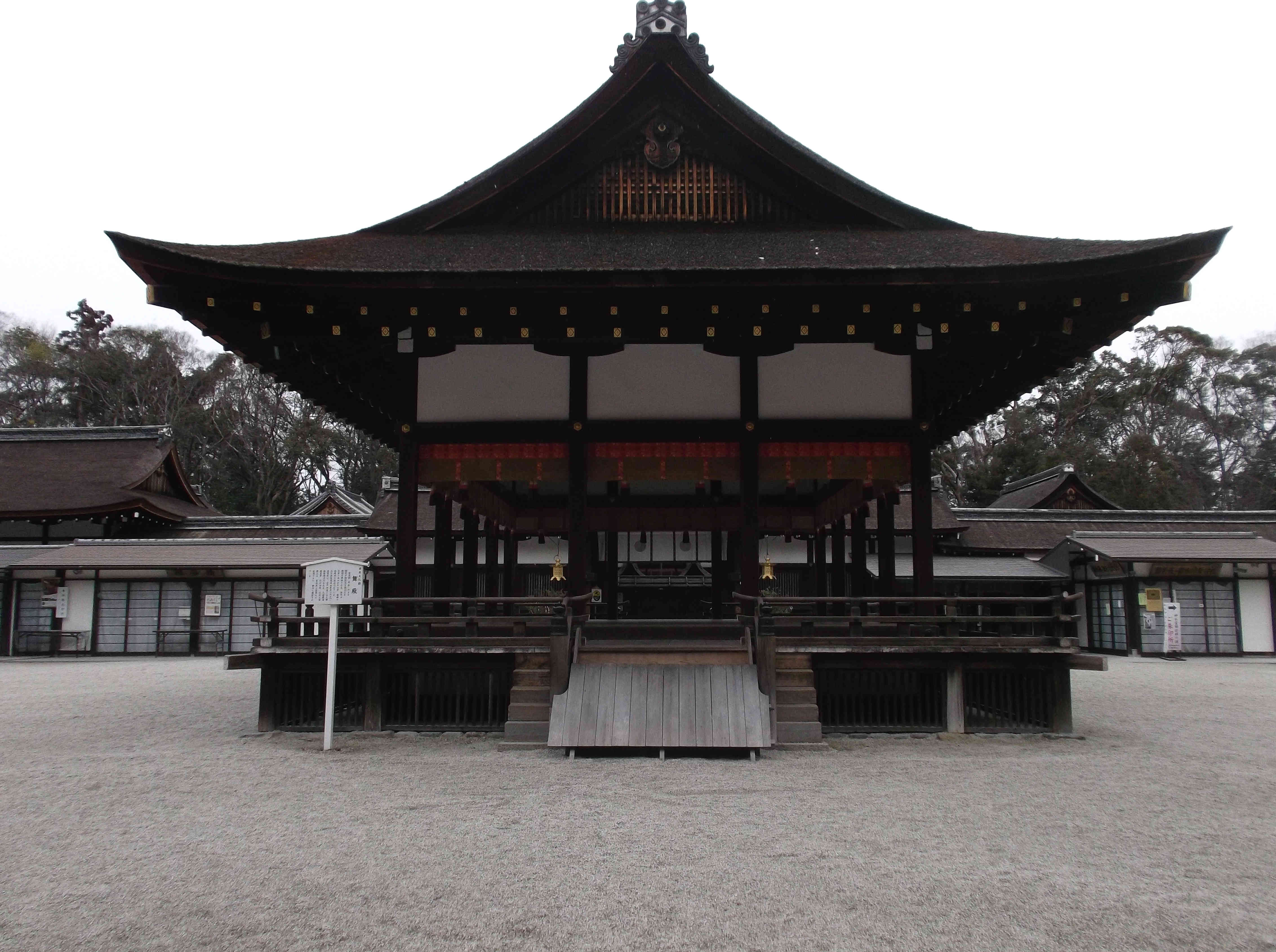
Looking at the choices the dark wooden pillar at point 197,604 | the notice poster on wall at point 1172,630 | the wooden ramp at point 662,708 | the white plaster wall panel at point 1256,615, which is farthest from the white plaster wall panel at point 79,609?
the white plaster wall panel at point 1256,615

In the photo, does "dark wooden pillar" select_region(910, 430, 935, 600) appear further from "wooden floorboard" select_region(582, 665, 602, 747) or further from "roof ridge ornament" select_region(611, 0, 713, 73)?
"roof ridge ornament" select_region(611, 0, 713, 73)

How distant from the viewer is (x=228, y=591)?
23672mm

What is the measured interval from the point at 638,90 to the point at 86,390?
40531 millimetres

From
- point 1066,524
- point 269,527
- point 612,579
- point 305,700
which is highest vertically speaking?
point 1066,524

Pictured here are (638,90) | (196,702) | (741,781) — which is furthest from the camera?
(196,702)

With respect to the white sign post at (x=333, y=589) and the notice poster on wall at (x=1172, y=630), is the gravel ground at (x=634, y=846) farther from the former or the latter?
the notice poster on wall at (x=1172, y=630)

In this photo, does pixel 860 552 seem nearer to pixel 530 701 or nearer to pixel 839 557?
pixel 839 557

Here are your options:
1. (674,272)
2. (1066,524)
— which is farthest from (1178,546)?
(674,272)

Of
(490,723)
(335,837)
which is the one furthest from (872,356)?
(335,837)

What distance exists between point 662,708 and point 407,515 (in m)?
3.52

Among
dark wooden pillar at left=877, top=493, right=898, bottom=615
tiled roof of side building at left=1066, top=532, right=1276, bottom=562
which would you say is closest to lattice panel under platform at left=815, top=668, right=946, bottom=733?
dark wooden pillar at left=877, top=493, right=898, bottom=615

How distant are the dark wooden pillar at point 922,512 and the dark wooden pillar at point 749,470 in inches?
65.3

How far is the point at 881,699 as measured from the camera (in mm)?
9281

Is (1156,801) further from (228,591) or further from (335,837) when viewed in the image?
(228,591)
